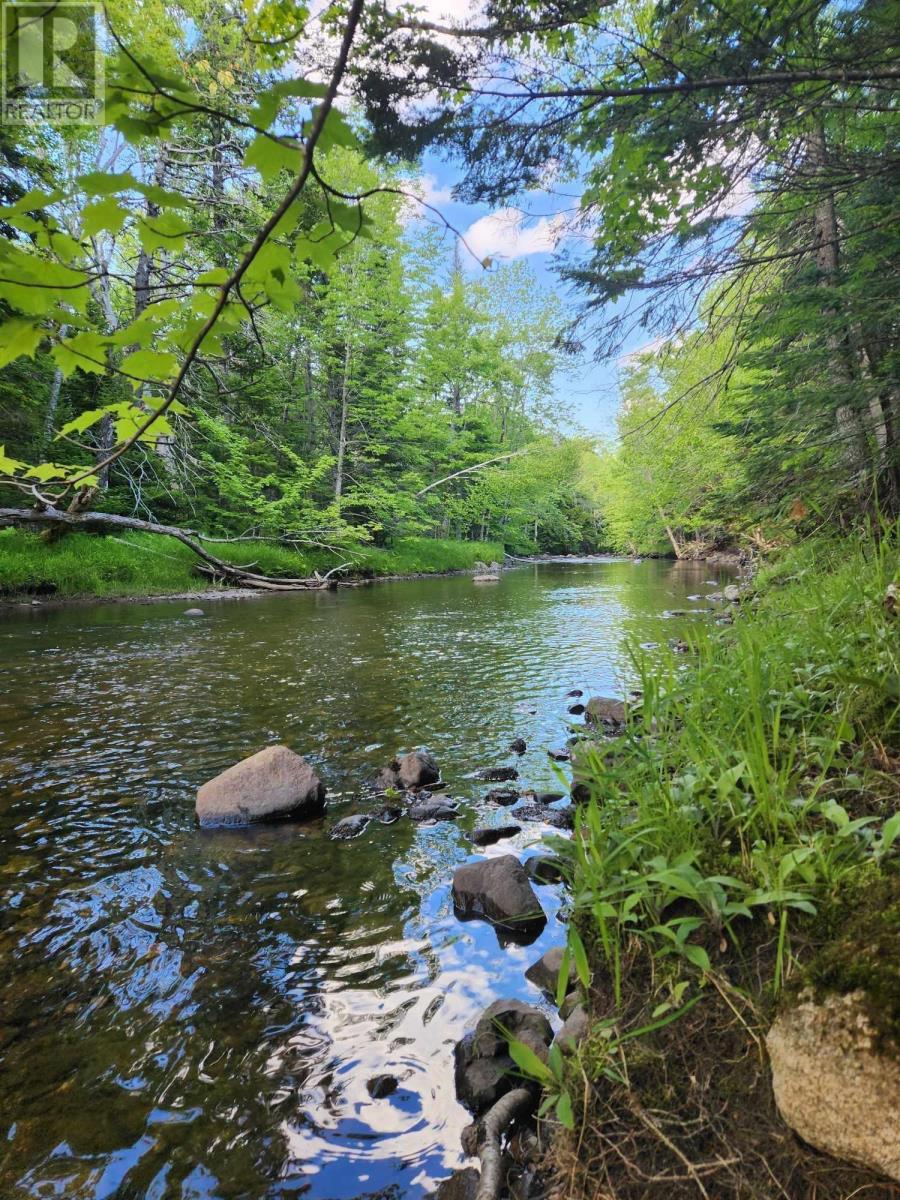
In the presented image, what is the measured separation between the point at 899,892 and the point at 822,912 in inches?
8.0

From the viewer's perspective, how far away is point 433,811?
4023 millimetres

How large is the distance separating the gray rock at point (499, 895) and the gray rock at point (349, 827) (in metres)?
0.96

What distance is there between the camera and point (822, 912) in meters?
1.61

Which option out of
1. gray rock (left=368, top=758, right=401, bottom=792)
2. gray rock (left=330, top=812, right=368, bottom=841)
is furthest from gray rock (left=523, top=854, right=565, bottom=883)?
gray rock (left=368, top=758, right=401, bottom=792)

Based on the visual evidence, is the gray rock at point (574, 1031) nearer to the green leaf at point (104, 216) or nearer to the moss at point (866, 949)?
the moss at point (866, 949)

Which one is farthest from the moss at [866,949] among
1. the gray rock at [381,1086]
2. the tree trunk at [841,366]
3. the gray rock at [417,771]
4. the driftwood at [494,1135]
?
the tree trunk at [841,366]

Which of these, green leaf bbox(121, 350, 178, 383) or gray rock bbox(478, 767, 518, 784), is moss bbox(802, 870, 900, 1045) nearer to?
green leaf bbox(121, 350, 178, 383)

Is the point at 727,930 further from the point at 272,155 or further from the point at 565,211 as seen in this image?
the point at 565,211

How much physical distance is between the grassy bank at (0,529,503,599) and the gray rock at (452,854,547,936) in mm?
7747

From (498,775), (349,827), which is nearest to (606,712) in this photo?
(498,775)

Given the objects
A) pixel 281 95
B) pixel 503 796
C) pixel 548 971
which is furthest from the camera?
pixel 503 796

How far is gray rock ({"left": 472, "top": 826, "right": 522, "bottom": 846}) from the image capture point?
3670 mm

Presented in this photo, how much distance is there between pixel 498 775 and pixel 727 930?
301 centimetres

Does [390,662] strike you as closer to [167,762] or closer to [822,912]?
[167,762]
